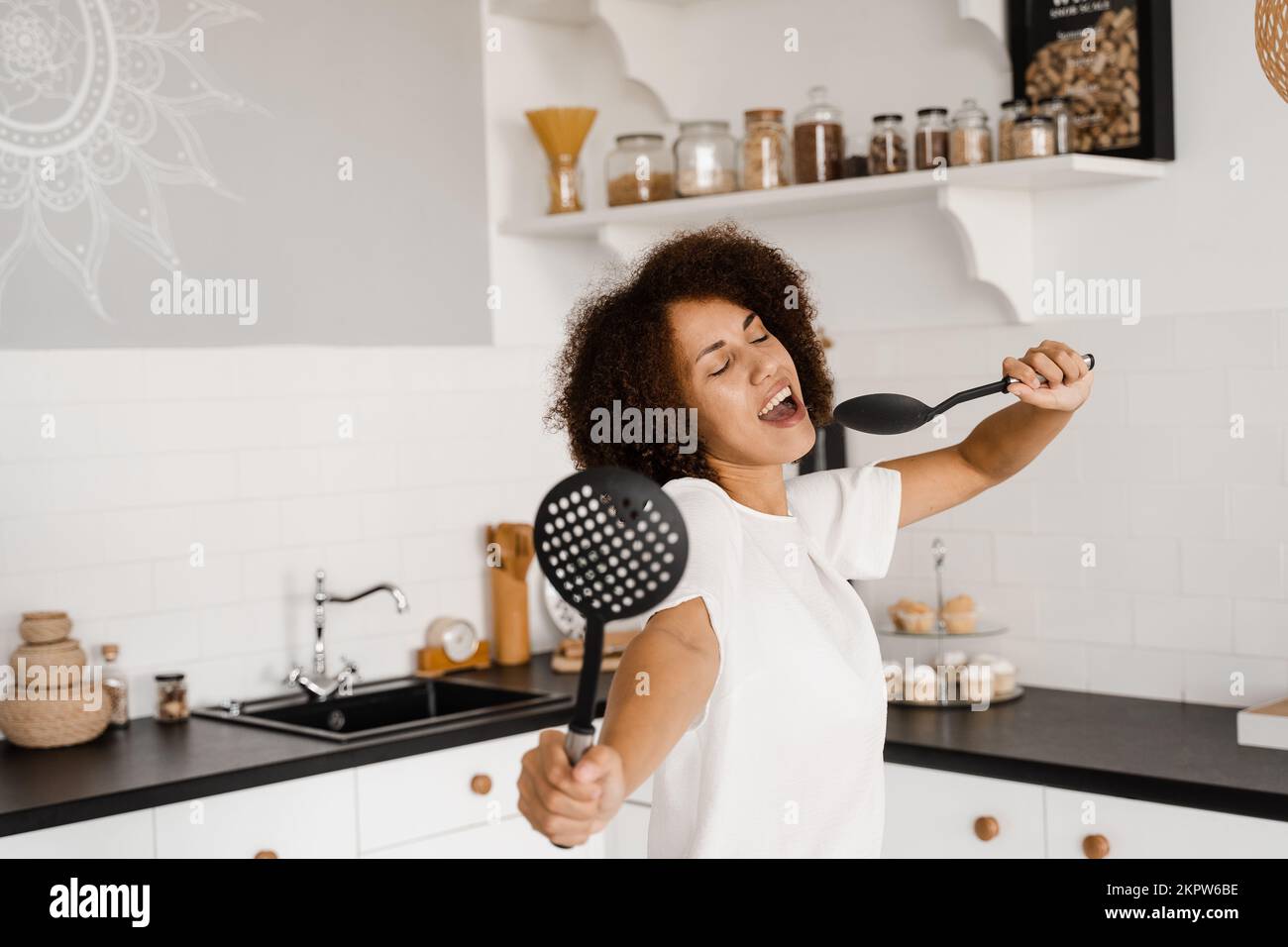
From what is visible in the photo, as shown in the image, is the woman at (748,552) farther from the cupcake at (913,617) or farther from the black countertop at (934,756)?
the cupcake at (913,617)

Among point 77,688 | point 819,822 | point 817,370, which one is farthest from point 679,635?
point 77,688

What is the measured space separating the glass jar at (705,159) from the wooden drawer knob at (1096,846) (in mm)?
1402

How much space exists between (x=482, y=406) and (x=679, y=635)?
2.08 m

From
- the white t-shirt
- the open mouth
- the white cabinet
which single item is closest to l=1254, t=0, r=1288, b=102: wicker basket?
the open mouth

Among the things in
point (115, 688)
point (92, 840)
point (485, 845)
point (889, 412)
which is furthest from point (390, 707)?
point (889, 412)

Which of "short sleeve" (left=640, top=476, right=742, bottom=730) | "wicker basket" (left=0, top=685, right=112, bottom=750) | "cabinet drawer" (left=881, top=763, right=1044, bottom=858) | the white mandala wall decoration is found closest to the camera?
"short sleeve" (left=640, top=476, right=742, bottom=730)

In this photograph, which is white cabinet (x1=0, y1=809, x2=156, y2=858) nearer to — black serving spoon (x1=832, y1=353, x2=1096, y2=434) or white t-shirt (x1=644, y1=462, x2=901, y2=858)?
white t-shirt (x1=644, y1=462, x2=901, y2=858)

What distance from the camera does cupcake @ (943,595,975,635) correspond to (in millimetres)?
2875

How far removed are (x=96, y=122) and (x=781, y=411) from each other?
1.74 m

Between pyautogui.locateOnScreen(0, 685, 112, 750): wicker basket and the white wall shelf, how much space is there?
1.34 meters

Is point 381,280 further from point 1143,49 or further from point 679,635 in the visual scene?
point 679,635

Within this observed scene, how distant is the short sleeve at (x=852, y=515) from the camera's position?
1625 millimetres

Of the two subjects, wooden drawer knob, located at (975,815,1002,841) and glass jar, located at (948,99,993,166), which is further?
glass jar, located at (948,99,993,166)

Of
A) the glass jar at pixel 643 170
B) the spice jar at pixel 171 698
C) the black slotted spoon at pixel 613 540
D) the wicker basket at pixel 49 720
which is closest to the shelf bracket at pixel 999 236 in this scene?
the glass jar at pixel 643 170
